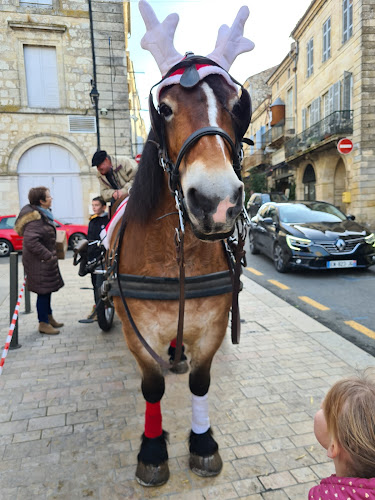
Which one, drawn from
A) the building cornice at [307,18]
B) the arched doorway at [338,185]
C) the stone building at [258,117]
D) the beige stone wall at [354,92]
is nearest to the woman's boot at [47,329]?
the beige stone wall at [354,92]

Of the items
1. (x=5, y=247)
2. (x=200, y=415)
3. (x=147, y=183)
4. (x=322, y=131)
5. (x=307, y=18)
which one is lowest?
(x=200, y=415)

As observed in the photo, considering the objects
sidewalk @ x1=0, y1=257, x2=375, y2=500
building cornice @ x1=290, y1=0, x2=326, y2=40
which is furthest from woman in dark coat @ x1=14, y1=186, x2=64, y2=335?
building cornice @ x1=290, y1=0, x2=326, y2=40

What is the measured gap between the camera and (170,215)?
7.24 feet

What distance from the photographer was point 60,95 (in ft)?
56.1

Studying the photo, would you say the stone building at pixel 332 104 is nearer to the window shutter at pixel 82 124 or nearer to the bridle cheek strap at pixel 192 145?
the window shutter at pixel 82 124

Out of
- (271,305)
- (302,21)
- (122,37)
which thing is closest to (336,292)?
(271,305)

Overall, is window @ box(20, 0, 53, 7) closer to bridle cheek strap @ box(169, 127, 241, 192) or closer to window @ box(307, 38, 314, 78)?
window @ box(307, 38, 314, 78)

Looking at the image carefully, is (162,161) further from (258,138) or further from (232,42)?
(258,138)

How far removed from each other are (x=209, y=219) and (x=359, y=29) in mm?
20482

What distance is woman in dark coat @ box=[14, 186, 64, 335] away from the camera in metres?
4.83

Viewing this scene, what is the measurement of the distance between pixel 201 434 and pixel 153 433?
1.08 ft

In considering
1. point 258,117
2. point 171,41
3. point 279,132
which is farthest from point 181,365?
point 258,117

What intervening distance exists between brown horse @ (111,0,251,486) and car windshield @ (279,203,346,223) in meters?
7.26

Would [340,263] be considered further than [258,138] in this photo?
No
